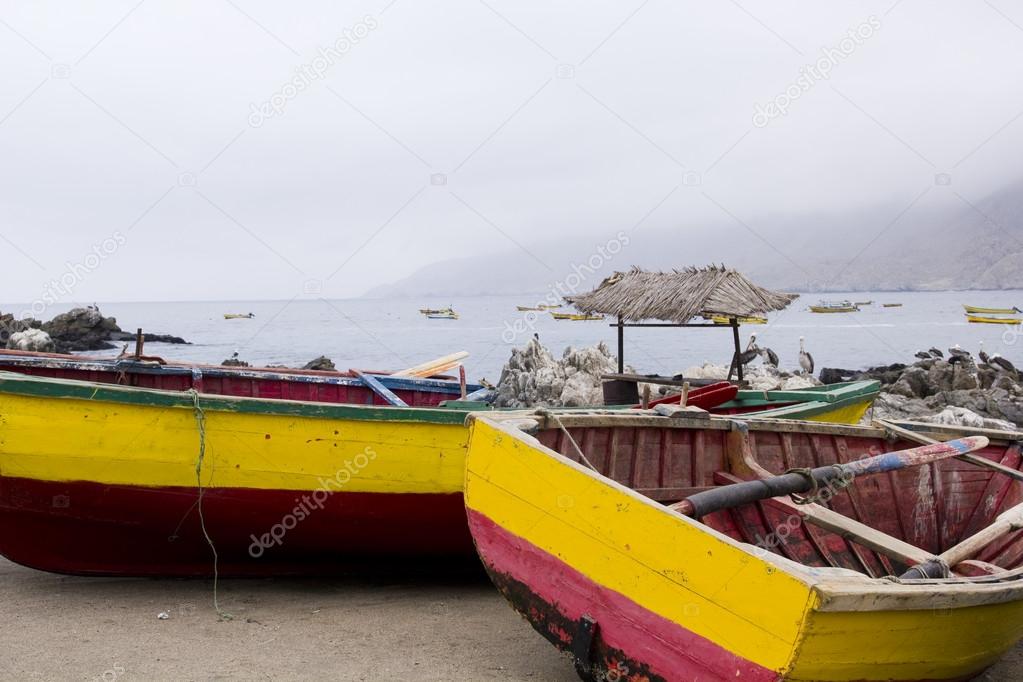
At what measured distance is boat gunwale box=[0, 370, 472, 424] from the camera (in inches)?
230

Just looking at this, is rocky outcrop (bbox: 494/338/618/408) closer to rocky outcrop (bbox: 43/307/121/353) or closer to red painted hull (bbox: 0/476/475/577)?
red painted hull (bbox: 0/476/475/577)

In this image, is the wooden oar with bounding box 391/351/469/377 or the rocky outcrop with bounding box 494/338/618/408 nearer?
the wooden oar with bounding box 391/351/469/377

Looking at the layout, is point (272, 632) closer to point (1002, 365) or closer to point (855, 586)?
point (855, 586)

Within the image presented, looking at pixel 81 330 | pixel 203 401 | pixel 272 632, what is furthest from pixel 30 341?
pixel 272 632

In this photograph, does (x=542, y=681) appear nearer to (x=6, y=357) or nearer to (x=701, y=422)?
(x=701, y=422)

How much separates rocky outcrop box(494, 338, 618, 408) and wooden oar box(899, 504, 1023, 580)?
38.3 ft

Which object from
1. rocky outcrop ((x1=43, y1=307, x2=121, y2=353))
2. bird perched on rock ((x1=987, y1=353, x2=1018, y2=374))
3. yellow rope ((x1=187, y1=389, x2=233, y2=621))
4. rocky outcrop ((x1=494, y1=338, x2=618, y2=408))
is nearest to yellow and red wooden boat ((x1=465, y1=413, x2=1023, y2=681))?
yellow rope ((x1=187, y1=389, x2=233, y2=621))

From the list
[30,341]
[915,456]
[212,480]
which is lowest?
[212,480]

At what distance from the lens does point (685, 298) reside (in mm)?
10336

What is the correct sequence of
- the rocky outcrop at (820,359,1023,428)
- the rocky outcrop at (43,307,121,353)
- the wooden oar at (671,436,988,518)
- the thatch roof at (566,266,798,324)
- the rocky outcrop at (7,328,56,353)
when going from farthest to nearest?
the rocky outcrop at (43,307,121,353)
the rocky outcrop at (7,328,56,353)
the rocky outcrop at (820,359,1023,428)
the thatch roof at (566,266,798,324)
the wooden oar at (671,436,988,518)

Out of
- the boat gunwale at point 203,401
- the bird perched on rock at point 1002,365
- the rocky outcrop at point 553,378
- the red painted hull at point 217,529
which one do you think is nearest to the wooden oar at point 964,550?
the boat gunwale at point 203,401

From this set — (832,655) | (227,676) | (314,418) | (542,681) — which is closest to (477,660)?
(542,681)

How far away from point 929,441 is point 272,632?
4771mm

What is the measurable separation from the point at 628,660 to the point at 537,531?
71 centimetres
